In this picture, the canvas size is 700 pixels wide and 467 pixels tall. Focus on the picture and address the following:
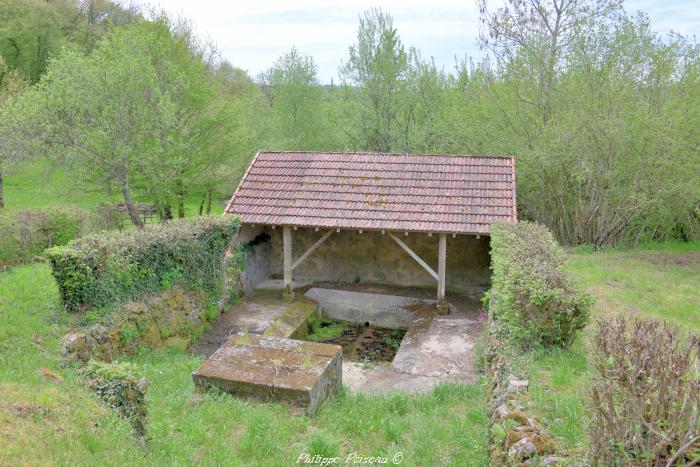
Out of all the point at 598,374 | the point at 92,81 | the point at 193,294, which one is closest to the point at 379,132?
the point at 92,81

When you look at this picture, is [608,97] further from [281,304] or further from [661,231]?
[281,304]

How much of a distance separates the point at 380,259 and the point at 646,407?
11.1 metres

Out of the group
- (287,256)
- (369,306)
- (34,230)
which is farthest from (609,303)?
(34,230)

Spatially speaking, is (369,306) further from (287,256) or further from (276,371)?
(276,371)

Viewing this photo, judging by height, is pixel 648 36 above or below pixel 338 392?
above

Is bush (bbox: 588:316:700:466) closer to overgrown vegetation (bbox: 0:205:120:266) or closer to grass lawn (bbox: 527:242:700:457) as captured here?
grass lawn (bbox: 527:242:700:457)

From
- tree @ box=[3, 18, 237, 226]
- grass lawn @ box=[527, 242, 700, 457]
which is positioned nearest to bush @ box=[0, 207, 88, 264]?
tree @ box=[3, 18, 237, 226]

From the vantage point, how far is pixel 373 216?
12289 mm

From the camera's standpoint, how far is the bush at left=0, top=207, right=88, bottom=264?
13.3 meters

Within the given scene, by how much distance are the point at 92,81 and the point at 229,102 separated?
5.62 m

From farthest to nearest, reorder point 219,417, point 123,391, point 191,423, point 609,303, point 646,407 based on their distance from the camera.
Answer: point 609,303, point 219,417, point 191,423, point 123,391, point 646,407

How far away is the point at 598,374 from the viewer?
392 cm

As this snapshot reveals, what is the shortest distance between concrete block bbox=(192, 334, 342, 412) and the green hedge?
2.39m

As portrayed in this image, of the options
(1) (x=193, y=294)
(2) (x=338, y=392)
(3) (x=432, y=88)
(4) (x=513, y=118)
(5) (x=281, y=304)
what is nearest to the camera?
(2) (x=338, y=392)
